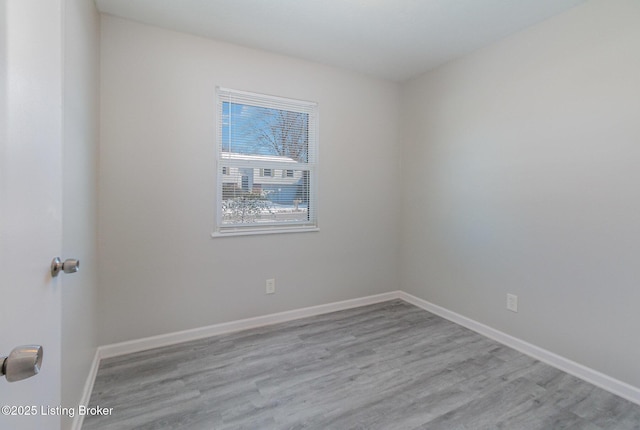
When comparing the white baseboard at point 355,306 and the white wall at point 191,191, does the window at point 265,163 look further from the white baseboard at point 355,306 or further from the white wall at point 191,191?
the white baseboard at point 355,306

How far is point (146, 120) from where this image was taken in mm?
2322

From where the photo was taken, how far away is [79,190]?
1651mm

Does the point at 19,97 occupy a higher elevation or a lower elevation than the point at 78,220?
higher

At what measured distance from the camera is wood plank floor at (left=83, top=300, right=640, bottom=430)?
64.7 inches

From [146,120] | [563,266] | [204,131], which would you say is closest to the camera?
[563,266]

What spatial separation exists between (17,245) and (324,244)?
104 inches

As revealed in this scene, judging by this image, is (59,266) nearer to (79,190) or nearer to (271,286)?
(79,190)

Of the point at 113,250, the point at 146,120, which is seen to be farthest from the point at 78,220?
the point at 146,120

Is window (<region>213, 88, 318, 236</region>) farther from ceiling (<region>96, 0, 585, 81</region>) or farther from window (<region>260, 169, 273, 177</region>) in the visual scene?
ceiling (<region>96, 0, 585, 81</region>)

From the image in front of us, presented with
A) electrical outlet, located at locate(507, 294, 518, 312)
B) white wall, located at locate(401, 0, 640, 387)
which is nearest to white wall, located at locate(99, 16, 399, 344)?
white wall, located at locate(401, 0, 640, 387)

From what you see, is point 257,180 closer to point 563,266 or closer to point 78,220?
point 78,220

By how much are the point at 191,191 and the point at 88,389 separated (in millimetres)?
1465

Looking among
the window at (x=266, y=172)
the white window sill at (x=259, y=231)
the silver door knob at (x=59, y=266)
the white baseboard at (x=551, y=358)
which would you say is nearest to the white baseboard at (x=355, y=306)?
the white baseboard at (x=551, y=358)

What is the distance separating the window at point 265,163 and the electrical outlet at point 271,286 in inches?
19.2
